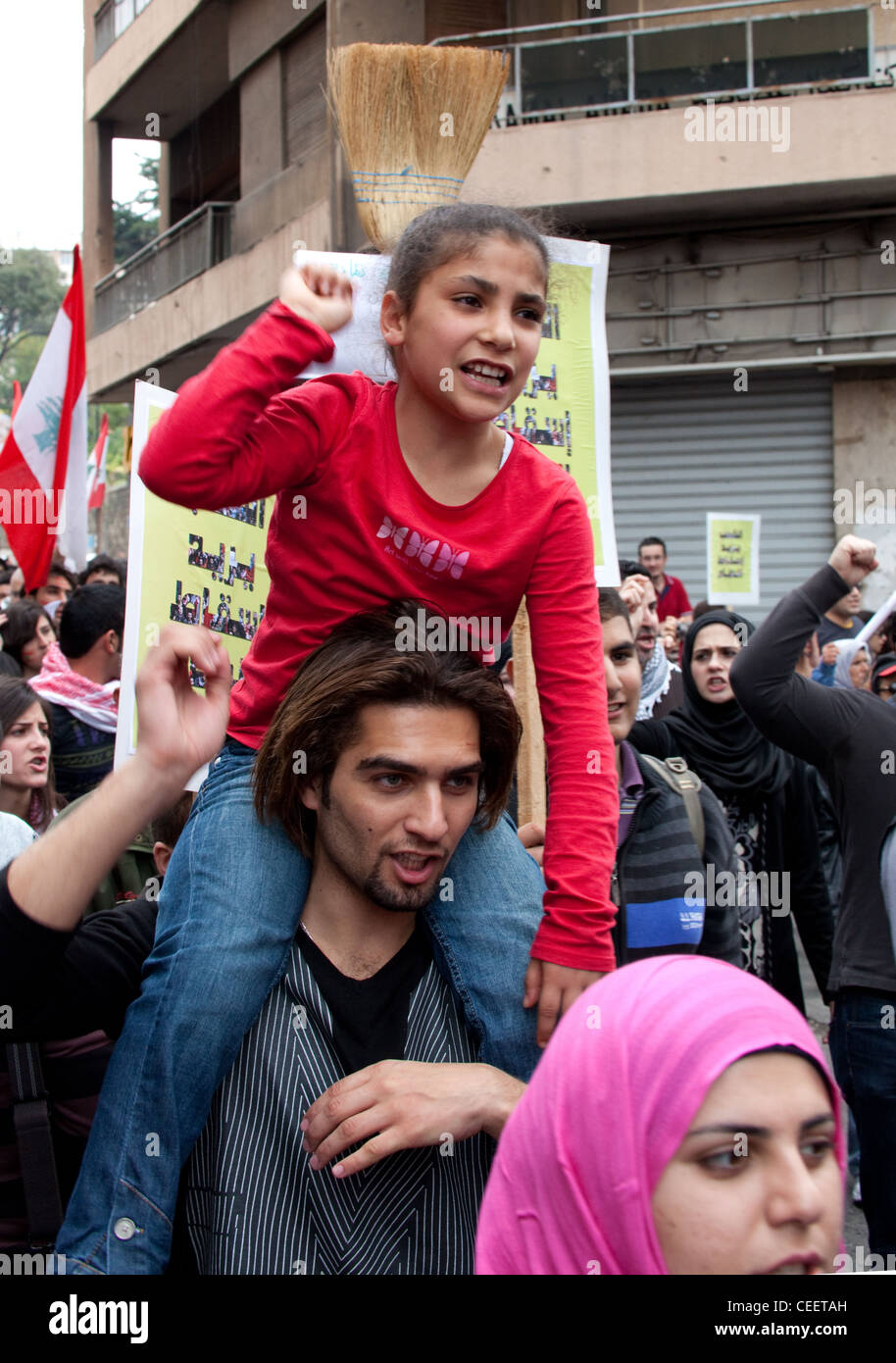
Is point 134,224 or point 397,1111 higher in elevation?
point 134,224

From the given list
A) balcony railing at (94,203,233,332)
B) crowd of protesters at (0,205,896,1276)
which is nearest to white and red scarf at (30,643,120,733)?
crowd of protesters at (0,205,896,1276)

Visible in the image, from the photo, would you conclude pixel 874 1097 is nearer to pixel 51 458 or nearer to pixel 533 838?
pixel 533 838

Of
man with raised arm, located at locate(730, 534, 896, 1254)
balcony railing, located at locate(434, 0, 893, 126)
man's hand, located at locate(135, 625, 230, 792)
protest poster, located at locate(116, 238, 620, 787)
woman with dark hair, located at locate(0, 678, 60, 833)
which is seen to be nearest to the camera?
man's hand, located at locate(135, 625, 230, 792)

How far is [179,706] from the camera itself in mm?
2283

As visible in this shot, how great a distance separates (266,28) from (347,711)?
53.3 ft

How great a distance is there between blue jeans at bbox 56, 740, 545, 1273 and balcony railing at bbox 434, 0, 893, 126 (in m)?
12.0

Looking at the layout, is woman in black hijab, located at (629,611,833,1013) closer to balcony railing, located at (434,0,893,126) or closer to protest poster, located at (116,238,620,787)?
protest poster, located at (116,238,620,787)

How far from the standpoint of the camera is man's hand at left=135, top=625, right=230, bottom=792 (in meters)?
2.19

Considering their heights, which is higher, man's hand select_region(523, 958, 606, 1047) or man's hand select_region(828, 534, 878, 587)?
man's hand select_region(828, 534, 878, 587)

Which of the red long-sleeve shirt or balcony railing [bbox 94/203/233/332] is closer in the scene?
the red long-sleeve shirt

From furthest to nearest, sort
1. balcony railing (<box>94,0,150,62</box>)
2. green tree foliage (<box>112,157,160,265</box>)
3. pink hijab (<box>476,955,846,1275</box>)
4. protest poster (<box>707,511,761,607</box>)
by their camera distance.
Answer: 1. green tree foliage (<box>112,157,160,265</box>)
2. balcony railing (<box>94,0,150,62</box>)
3. protest poster (<box>707,511,761,607</box>)
4. pink hijab (<box>476,955,846,1275</box>)

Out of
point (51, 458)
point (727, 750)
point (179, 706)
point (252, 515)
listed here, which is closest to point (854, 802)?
point (727, 750)

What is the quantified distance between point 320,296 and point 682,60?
1233 centimetres

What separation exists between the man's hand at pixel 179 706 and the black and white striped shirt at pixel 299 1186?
1.59ft
